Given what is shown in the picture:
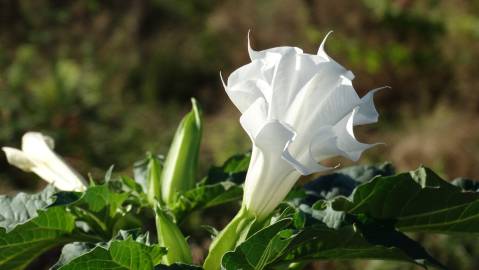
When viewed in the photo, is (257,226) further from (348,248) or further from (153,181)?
(153,181)

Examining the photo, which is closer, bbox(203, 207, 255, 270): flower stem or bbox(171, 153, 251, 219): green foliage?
bbox(203, 207, 255, 270): flower stem

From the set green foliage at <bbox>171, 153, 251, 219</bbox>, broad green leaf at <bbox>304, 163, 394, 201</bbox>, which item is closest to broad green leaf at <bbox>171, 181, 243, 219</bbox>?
green foliage at <bbox>171, 153, 251, 219</bbox>

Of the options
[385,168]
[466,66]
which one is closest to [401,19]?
[466,66]

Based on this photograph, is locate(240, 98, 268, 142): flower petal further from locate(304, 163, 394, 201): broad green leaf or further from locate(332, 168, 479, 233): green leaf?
locate(304, 163, 394, 201): broad green leaf

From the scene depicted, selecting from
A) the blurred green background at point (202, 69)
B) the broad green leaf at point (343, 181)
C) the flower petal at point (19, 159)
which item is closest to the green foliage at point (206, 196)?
the broad green leaf at point (343, 181)

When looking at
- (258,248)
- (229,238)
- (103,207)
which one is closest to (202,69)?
(103,207)

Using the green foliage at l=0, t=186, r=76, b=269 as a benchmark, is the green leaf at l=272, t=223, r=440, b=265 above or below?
below

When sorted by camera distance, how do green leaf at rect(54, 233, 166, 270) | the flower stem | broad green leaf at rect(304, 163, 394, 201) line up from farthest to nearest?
broad green leaf at rect(304, 163, 394, 201)
the flower stem
green leaf at rect(54, 233, 166, 270)
